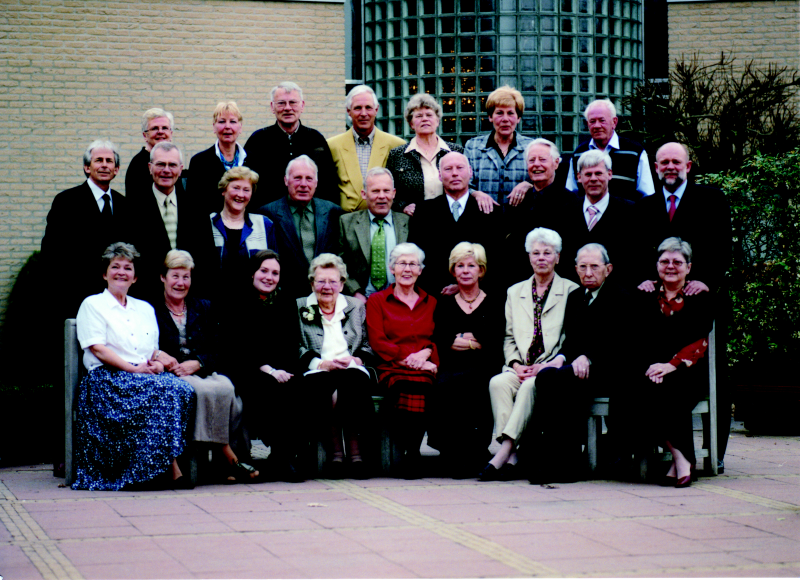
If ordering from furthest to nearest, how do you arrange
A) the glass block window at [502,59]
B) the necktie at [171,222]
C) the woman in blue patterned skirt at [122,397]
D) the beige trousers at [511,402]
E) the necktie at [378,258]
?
the glass block window at [502,59] < the necktie at [378,258] < the necktie at [171,222] < the beige trousers at [511,402] < the woman in blue patterned skirt at [122,397]

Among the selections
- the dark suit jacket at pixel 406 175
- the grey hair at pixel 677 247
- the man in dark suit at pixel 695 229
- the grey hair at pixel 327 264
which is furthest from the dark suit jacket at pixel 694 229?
the grey hair at pixel 327 264

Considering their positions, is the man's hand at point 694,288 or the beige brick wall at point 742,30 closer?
the man's hand at point 694,288

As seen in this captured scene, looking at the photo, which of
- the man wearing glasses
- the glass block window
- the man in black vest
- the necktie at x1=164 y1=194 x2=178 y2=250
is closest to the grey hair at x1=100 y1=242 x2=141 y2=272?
the necktie at x1=164 y1=194 x2=178 y2=250

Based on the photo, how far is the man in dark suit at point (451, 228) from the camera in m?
8.02

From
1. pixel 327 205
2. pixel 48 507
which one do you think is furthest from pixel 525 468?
pixel 48 507

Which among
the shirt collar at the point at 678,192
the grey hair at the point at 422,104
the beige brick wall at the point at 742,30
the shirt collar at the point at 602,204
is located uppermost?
the beige brick wall at the point at 742,30

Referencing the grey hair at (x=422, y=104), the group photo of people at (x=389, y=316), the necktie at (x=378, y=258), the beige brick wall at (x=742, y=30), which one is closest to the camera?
the group photo of people at (x=389, y=316)

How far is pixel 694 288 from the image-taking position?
732 cm

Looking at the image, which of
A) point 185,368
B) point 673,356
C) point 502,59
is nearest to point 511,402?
point 673,356

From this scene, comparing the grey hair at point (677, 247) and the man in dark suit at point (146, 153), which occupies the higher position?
the man in dark suit at point (146, 153)

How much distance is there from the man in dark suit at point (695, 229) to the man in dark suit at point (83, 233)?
12.3 feet

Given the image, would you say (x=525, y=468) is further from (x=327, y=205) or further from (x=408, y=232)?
(x=327, y=205)

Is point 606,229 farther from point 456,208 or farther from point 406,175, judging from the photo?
point 406,175

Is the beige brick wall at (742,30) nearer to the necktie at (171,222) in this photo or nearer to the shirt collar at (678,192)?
the shirt collar at (678,192)
